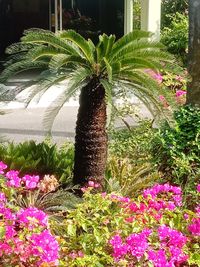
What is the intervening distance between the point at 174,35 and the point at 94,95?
10996mm

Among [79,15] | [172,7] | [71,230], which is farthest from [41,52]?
[172,7]

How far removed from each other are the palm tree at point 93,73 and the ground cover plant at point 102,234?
2.96 feet

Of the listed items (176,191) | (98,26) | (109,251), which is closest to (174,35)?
(98,26)

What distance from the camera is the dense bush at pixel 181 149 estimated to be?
5.95 metres

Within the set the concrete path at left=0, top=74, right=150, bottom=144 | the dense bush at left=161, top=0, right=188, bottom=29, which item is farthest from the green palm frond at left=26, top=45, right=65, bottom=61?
the dense bush at left=161, top=0, right=188, bottom=29

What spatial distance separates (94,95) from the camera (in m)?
5.53

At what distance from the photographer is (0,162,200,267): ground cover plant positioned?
143 inches

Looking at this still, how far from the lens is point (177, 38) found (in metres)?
15.9

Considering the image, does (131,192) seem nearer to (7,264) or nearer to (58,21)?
(7,264)

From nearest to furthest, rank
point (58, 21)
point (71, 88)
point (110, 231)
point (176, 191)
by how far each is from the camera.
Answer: point (110, 231), point (176, 191), point (71, 88), point (58, 21)

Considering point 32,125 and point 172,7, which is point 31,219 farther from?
point 172,7

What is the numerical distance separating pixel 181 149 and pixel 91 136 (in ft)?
3.63

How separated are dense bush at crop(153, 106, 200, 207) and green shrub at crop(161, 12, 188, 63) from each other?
30.5 feet

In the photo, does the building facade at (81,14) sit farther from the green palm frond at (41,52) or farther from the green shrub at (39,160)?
the green palm frond at (41,52)
